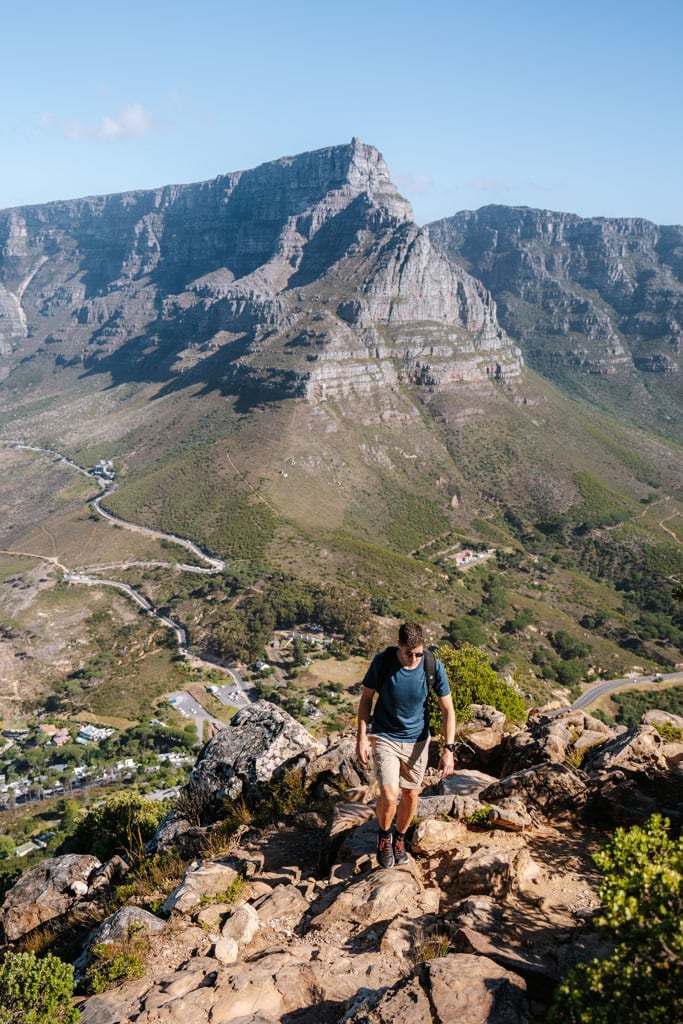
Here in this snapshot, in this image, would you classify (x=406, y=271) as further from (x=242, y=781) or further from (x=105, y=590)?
(x=242, y=781)

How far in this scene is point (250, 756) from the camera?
17781 millimetres

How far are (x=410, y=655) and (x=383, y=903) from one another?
4.04 meters

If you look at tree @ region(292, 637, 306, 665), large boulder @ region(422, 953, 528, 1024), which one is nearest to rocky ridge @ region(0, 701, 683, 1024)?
large boulder @ region(422, 953, 528, 1024)

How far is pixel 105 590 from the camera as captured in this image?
91.0 metres

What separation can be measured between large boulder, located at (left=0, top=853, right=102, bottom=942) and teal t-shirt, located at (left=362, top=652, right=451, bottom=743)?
10.9 metres

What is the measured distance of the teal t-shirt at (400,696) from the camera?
10.1 meters

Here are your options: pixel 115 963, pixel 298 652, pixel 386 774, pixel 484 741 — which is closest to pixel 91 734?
pixel 298 652

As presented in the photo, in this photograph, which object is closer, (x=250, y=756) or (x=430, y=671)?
(x=430, y=671)

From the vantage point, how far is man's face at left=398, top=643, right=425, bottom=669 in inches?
389

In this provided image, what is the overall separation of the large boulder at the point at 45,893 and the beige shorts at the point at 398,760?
1028 centimetres

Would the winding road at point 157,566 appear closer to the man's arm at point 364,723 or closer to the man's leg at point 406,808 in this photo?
the man's leg at point 406,808

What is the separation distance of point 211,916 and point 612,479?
13526 cm

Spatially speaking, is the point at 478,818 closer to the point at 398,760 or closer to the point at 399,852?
the point at 399,852

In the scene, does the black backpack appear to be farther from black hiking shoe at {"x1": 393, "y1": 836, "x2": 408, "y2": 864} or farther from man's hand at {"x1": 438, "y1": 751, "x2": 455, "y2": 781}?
black hiking shoe at {"x1": 393, "y1": 836, "x2": 408, "y2": 864}
